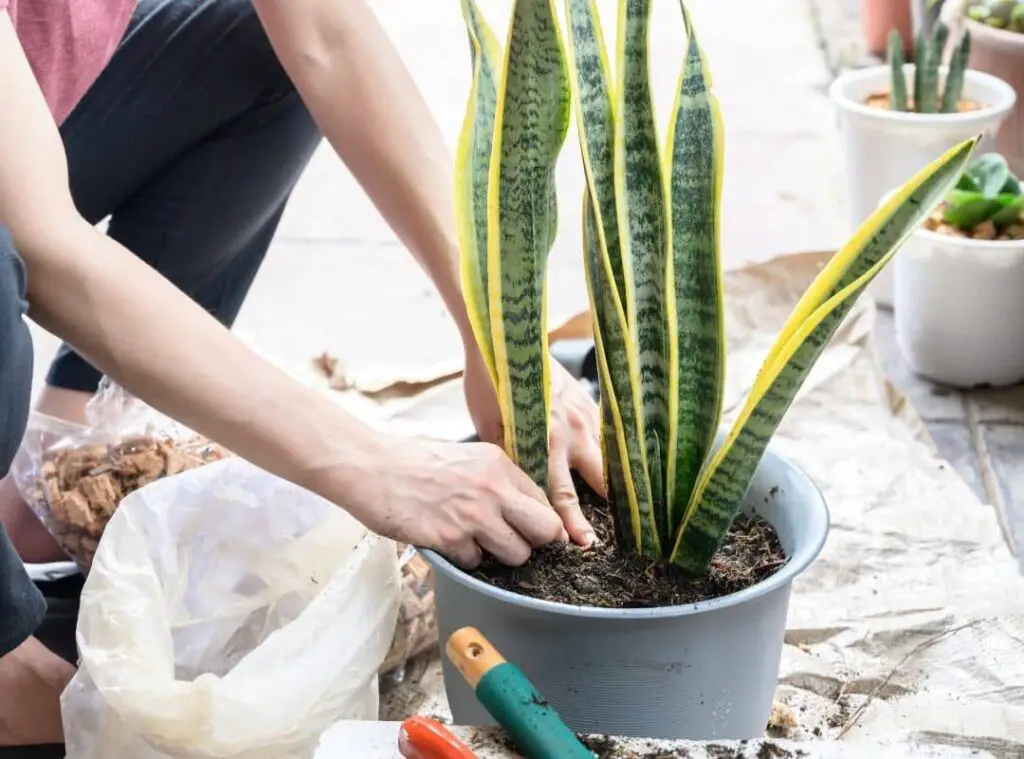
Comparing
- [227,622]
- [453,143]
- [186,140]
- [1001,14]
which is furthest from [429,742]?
[453,143]

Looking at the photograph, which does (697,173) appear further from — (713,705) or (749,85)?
(749,85)

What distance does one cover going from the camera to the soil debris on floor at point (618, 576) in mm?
901

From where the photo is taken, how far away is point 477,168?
2.80ft

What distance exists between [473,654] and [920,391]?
1.20m

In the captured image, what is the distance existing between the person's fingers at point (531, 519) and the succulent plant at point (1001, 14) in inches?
A: 63.0

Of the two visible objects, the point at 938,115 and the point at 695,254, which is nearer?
the point at 695,254

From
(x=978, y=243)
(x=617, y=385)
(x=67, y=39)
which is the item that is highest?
(x=67, y=39)

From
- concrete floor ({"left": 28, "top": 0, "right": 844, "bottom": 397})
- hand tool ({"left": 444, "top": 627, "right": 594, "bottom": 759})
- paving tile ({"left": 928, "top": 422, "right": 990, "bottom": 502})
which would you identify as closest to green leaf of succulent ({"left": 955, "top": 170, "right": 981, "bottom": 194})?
paving tile ({"left": 928, "top": 422, "right": 990, "bottom": 502})

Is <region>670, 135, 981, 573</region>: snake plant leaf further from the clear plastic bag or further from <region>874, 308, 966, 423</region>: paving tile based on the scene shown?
<region>874, 308, 966, 423</region>: paving tile

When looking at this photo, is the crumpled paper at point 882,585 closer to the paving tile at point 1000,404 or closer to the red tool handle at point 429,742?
the paving tile at point 1000,404

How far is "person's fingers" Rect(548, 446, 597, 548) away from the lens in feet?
3.12

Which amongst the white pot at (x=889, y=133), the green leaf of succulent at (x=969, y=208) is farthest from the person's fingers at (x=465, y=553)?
the white pot at (x=889, y=133)

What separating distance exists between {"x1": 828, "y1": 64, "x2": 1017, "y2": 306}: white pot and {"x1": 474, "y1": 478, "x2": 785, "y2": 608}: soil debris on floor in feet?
3.76

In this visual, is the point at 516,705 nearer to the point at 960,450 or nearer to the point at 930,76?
the point at 960,450
